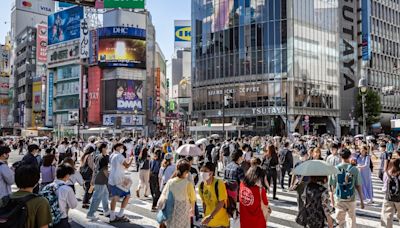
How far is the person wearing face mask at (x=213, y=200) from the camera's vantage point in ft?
18.9

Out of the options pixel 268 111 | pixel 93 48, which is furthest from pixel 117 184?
pixel 93 48

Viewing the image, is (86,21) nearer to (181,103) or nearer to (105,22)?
(105,22)

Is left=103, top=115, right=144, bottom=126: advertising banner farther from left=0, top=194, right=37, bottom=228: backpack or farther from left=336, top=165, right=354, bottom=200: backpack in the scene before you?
left=0, top=194, right=37, bottom=228: backpack

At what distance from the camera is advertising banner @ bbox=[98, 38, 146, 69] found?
228ft

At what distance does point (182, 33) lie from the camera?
10619cm

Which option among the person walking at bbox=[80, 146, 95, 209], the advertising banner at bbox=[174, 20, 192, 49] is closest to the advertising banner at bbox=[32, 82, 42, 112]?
the advertising banner at bbox=[174, 20, 192, 49]

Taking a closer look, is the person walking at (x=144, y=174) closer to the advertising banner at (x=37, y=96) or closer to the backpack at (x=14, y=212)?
the backpack at (x=14, y=212)

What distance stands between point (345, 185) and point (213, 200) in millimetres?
2912

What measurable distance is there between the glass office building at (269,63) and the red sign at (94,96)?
17.7 metres

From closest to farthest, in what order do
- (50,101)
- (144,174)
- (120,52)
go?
(144,174)
(120,52)
(50,101)

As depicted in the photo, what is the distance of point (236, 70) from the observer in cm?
6062

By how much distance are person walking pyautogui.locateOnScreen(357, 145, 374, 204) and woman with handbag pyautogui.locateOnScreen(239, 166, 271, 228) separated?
6.57m

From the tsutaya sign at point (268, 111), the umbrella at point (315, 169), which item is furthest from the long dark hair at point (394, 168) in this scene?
the tsutaya sign at point (268, 111)

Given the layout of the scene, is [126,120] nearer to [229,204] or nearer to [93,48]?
[93,48]
